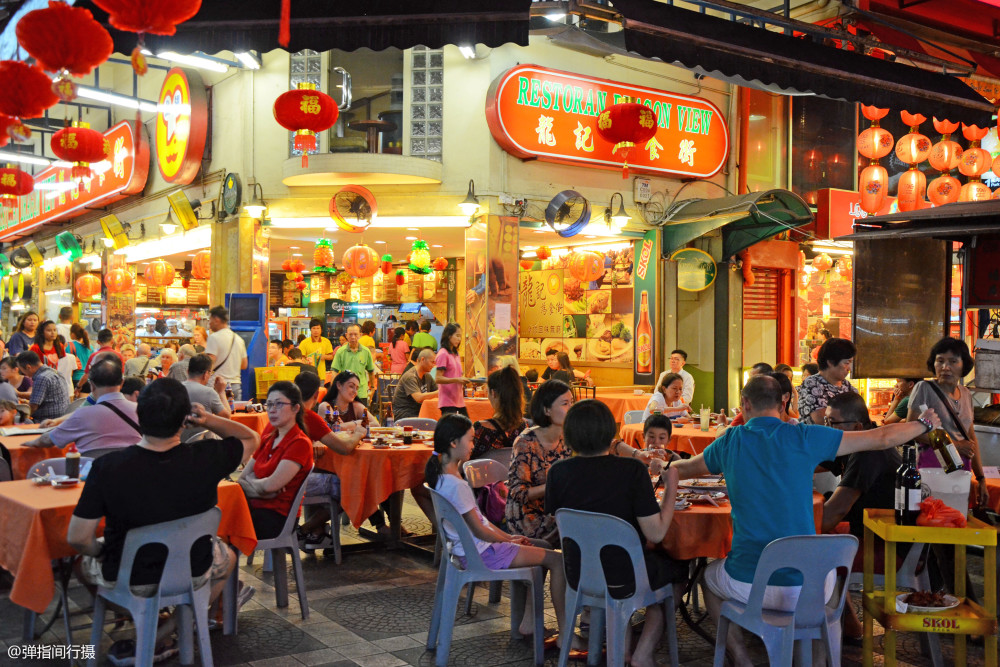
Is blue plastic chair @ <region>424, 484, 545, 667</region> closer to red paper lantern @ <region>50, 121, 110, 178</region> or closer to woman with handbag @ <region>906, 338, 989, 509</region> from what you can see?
woman with handbag @ <region>906, 338, 989, 509</region>

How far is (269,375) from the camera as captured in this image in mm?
12625

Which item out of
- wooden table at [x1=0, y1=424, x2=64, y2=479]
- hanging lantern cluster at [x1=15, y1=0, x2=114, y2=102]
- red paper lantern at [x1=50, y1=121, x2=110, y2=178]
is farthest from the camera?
red paper lantern at [x1=50, y1=121, x2=110, y2=178]

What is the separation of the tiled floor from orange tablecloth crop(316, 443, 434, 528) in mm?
542

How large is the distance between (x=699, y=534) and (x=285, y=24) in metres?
4.26

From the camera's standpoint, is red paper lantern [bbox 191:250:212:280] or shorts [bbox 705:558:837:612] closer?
shorts [bbox 705:558:837:612]

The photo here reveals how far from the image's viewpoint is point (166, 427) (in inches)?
156

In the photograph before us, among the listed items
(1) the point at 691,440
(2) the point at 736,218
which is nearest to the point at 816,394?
(1) the point at 691,440

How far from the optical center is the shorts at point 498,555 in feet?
15.3

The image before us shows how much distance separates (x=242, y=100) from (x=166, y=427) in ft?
36.2

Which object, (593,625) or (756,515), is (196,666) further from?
(756,515)

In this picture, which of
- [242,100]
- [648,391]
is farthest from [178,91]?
[648,391]

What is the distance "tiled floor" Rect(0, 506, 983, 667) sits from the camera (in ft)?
15.9

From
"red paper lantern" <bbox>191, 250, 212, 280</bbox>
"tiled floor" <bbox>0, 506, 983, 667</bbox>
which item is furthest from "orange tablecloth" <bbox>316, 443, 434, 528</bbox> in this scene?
"red paper lantern" <bbox>191, 250, 212, 280</bbox>

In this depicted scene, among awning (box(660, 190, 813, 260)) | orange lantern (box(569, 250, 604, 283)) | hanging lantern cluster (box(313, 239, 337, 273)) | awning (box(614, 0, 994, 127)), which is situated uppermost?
awning (box(614, 0, 994, 127))
